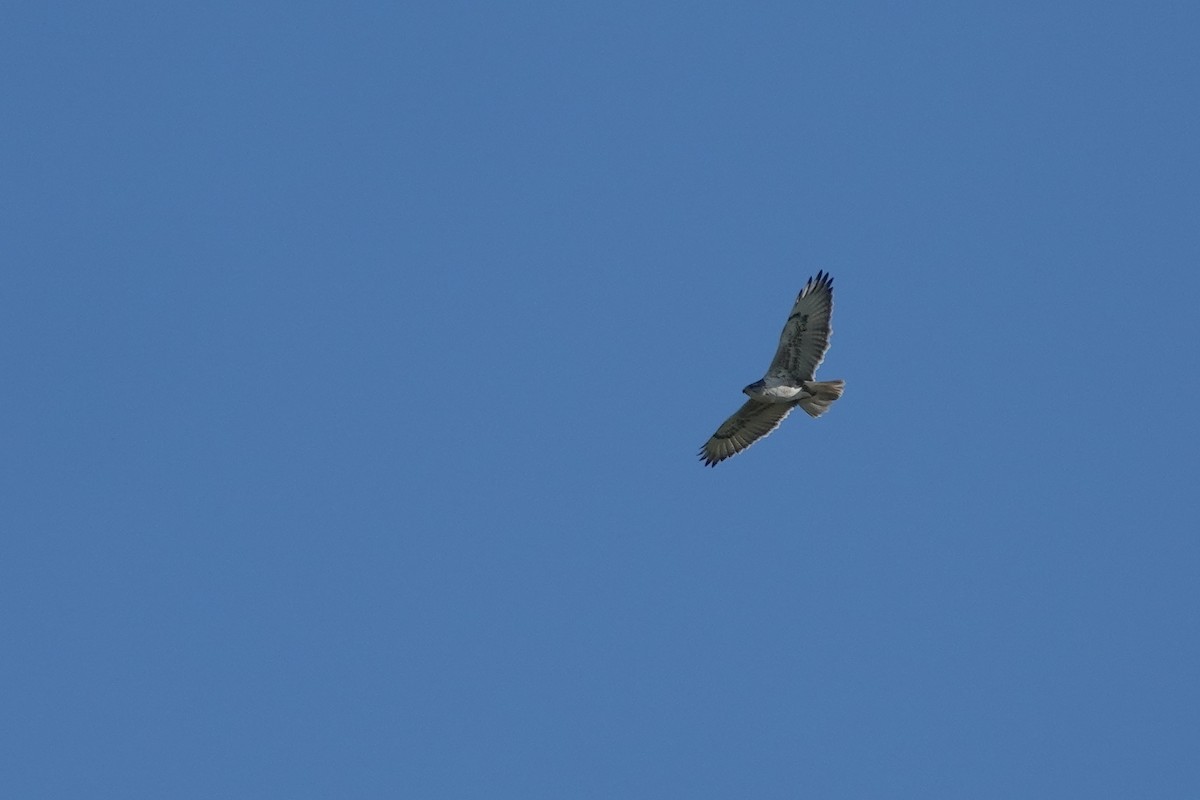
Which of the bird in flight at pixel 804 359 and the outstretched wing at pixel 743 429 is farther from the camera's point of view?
the outstretched wing at pixel 743 429

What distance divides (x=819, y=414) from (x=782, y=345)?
4.05 feet

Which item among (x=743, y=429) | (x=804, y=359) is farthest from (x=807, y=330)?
(x=743, y=429)

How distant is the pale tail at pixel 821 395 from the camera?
90.0 feet

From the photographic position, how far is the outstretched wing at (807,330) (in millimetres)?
27672

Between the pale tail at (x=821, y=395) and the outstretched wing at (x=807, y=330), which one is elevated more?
the outstretched wing at (x=807, y=330)

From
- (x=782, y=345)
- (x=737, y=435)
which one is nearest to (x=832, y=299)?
(x=782, y=345)

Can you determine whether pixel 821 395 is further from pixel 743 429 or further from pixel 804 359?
pixel 743 429

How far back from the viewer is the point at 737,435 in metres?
29.7

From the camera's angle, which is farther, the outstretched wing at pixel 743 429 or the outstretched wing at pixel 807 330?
the outstretched wing at pixel 743 429

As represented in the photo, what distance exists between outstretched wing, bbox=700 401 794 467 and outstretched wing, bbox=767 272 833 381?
86cm

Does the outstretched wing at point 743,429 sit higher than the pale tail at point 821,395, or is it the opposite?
the outstretched wing at point 743,429

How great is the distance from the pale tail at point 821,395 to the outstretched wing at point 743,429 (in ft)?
2.25

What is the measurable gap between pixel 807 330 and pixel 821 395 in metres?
1.06

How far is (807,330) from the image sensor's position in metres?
27.8
